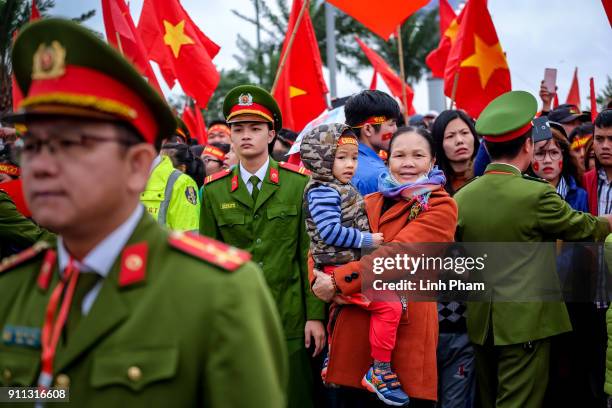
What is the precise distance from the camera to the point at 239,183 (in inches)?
177

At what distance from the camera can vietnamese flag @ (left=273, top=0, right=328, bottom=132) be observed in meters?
8.77

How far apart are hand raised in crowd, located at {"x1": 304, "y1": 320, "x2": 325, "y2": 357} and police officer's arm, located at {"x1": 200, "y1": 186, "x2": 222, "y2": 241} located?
32.7 inches

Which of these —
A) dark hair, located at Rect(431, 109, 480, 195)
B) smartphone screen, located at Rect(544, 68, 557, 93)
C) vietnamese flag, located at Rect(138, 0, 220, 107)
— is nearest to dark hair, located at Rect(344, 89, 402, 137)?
dark hair, located at Rect(431, 109, 480, 195)

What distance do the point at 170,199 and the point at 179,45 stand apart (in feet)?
15.2

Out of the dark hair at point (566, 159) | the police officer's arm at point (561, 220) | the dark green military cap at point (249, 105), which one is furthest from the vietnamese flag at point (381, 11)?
the police officer's arm at point (561, 220)

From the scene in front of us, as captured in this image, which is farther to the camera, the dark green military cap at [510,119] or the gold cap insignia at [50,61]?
the dark green military cap at [510,119]

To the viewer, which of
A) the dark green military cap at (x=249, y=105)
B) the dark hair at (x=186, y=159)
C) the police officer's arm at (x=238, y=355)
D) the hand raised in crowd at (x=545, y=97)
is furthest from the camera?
the hand raised in crowd at (x=545, y=97)

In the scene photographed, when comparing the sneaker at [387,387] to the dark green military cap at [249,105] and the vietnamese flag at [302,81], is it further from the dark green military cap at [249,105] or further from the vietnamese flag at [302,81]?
the vietnamese flag at [302,81]

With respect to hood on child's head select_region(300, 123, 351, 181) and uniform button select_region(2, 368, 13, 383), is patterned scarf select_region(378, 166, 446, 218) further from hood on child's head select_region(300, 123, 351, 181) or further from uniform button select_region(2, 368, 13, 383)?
uniform button select_region(2, 368, 13, 383)

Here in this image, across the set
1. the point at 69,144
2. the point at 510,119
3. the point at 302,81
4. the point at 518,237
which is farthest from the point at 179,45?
the point at 69,144

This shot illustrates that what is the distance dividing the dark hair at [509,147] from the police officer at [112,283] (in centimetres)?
284

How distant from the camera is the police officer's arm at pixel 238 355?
160cm

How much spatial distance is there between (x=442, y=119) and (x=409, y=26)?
26873 mm

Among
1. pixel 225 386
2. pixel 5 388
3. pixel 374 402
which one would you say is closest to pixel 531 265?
pixel 374 402
